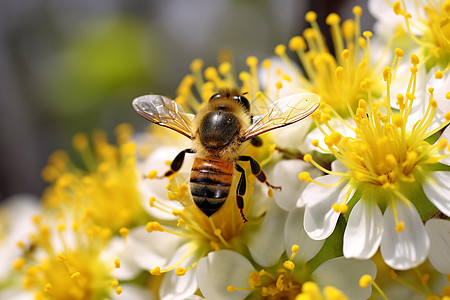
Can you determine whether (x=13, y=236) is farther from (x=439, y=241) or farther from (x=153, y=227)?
(x=439, y=241)

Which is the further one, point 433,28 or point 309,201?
point 433,28

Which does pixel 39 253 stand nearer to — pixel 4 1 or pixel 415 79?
pixel 415 79

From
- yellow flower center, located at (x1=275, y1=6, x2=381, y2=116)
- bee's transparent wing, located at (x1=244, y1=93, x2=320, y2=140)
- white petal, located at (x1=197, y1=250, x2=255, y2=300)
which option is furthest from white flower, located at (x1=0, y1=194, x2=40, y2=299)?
yellow flower center, located at (x1=275, y1=6, x2=381, y2=116)

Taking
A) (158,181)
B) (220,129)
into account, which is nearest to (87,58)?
(158,181)

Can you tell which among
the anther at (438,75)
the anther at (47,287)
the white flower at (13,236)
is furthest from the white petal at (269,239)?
the white flower at (13,236)

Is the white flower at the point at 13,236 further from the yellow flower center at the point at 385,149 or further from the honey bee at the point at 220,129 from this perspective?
the yellow flower center at the point at 385,149

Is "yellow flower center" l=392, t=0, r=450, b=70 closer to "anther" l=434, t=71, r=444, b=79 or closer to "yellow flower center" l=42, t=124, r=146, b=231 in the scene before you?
"anther" l=434, t=71, r=444, b=79
